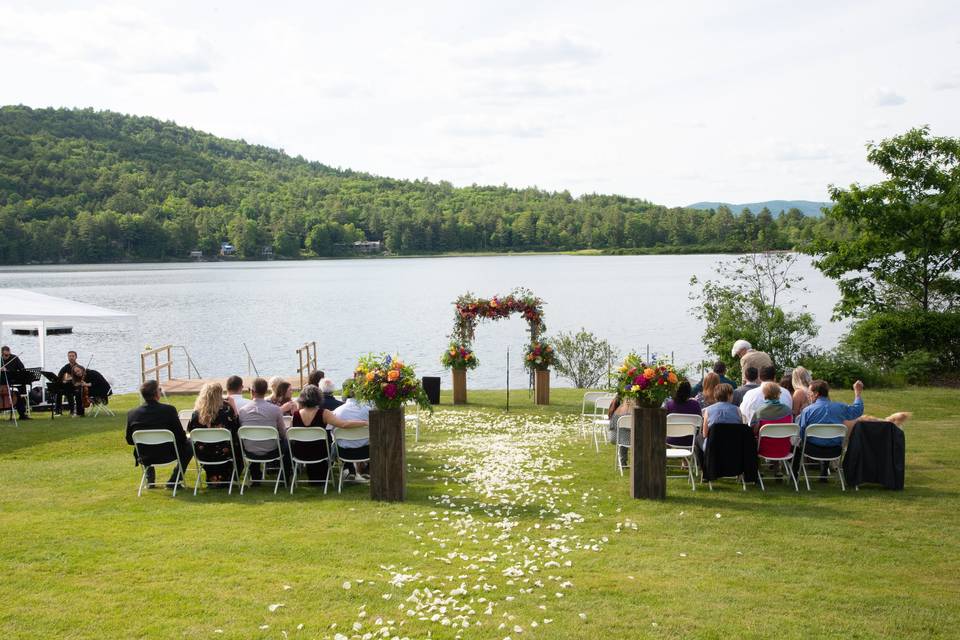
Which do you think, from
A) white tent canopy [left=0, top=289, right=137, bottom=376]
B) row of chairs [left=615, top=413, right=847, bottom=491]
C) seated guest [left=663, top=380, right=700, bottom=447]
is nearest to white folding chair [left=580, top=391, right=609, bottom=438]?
seated guest [left=663, top=380, right=700, bottom=447]

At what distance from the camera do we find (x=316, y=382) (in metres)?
11.5

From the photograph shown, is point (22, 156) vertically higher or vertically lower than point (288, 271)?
higher

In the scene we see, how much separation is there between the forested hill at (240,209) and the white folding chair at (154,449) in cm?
7356

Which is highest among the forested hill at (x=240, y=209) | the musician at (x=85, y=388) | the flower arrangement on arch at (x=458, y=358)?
the forested hill at (x=240, y=209)

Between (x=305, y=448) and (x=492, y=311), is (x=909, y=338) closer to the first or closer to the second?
(x=492, y=311)

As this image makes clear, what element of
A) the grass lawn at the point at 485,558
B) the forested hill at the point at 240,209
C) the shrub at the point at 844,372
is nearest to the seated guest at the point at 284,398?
the grass lawn at the point at 485,558

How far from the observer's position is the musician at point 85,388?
16297 mm

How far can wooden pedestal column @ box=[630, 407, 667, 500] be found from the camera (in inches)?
348

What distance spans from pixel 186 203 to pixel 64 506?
101674 millimetres

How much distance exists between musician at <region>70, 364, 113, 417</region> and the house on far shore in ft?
350

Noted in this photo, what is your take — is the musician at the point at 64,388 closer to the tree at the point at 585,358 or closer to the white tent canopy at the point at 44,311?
the white tent canopy at the point at 44,311

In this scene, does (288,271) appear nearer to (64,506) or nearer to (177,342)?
(177,342)

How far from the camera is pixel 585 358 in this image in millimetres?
26281

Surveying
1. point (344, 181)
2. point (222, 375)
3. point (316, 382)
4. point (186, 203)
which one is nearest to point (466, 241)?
point (344, 181)
